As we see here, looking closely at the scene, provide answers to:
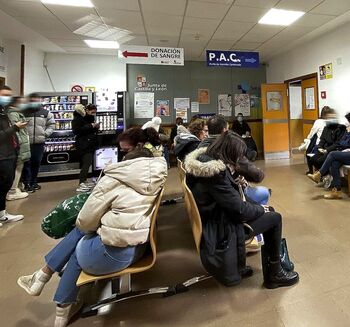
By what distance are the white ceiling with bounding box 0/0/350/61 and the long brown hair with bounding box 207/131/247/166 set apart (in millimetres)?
3017

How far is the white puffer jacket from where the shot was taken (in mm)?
1359

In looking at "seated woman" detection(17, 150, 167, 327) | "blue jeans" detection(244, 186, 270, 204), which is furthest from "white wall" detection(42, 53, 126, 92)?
"seated woman" detection(17, 150, 167, 327)

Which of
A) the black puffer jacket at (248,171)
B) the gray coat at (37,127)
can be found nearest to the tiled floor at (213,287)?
the black puffer jacket at (248,171)

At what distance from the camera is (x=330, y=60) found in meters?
5.28

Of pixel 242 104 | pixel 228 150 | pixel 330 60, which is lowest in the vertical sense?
pixel 228 150

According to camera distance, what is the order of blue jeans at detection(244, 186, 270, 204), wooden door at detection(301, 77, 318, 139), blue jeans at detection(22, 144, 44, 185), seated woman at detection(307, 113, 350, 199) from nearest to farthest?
blue jeans at detection(244, 186, 270, 204), seated woman at detection(307, 113, 350, 199), blue jeans at detection(22, 144, 44, 185), wooden door at detection(301, 77, 318, 139)

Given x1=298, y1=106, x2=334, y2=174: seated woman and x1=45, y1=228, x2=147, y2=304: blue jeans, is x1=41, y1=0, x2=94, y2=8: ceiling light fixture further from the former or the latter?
x1=298, y1=106, x2=334, y2=174: seated woman

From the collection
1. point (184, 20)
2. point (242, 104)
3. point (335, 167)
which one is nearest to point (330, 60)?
point (242, 104)

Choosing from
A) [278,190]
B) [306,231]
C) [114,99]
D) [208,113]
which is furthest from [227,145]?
[208,113]

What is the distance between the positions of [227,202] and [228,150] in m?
0.33

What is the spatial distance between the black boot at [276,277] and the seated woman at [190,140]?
1.45 metres

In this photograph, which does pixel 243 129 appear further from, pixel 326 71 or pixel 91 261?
pixel 91 261

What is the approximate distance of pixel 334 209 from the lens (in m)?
3.18

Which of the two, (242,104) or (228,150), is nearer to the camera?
(228,150)
